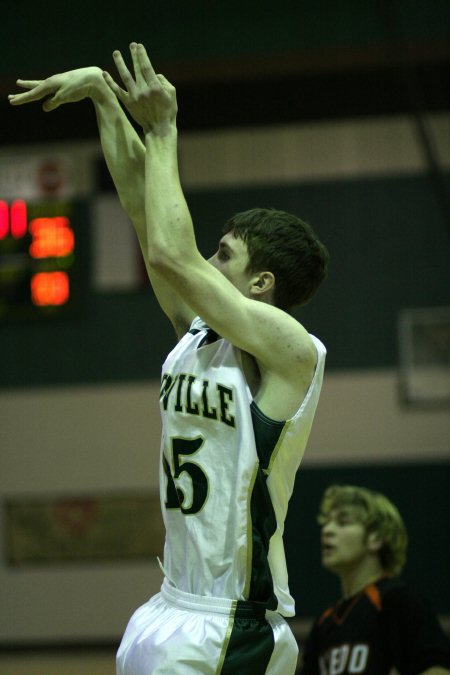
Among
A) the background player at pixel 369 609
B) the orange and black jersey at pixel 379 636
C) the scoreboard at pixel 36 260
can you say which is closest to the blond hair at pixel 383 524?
the background player at pixel 369 609

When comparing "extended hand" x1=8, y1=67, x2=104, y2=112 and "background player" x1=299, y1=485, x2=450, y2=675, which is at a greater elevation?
"extended hand" x1=8, y1=67, x2=104, y2=112

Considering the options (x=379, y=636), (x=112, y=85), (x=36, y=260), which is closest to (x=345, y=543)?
(x=379, y=636)

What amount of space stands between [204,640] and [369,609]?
1.86m

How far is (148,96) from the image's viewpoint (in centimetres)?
265

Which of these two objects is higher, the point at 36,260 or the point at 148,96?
the point at 36,260

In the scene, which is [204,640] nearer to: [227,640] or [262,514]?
[227,640]

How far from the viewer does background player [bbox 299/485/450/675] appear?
4.04m

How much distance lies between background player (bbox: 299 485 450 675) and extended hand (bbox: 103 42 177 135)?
7.68 ft

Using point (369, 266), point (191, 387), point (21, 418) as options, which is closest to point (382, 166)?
point (369, 266)

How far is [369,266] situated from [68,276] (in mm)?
3021

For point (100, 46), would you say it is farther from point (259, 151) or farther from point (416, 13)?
point (416, 13)

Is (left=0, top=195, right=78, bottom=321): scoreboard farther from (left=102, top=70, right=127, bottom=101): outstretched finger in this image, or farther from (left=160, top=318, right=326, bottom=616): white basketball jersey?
(left=160, top=318, right=326, bottom=616): white basketball jersey

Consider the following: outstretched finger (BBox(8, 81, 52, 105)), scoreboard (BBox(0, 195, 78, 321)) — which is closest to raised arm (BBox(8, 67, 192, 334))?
outstretched finger (BBox(8, 81, 52, 105))

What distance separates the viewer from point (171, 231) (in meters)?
2.61
